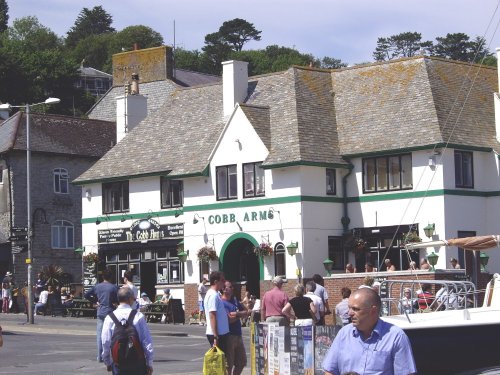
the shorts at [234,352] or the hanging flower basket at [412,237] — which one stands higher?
the hanging flower basket at [412,237]

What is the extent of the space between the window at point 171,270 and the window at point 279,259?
5072mm

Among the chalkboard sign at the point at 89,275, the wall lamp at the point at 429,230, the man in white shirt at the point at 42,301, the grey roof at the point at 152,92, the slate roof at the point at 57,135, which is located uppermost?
the grey roof at the point at 152,92

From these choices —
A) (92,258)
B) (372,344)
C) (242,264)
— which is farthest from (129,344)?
(92,258)

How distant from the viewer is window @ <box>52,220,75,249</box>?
6144 cm

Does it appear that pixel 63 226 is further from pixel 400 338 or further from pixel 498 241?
pixel 400 338

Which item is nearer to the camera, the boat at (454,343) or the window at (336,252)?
the boat at (454,343)

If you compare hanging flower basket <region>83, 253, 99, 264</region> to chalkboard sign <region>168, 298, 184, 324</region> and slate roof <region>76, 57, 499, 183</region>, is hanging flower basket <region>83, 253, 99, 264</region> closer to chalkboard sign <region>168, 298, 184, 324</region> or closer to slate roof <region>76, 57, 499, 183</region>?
slate roof <region>76, 57, 499, 183</region>

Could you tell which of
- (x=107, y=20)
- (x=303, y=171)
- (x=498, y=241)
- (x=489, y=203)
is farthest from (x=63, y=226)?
(x=107, y=20)

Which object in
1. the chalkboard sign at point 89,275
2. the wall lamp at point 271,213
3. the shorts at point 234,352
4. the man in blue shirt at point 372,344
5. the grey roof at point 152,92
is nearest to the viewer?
the man in blue shirt at point 372,344

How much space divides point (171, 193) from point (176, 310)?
5.43m

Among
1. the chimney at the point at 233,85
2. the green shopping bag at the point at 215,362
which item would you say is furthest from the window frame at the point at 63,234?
the green shopping bag at the point at 215,362

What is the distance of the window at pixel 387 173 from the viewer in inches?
1711

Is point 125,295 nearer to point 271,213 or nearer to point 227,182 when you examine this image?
point 271,213

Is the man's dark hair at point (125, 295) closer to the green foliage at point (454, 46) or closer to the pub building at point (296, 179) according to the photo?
the pub building at point (296, 179)
